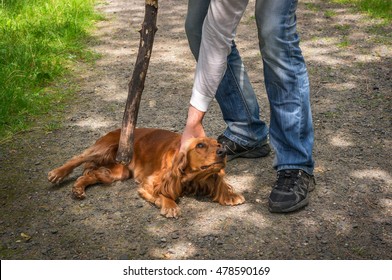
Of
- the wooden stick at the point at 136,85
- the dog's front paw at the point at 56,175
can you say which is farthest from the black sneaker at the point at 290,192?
the dog's front paw at the point at 56,175

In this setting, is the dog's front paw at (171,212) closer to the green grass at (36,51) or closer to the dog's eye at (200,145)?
the dog's eye at (200,145)

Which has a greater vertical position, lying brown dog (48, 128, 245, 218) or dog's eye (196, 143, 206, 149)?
dog's eye (196, 143, 206, 149)

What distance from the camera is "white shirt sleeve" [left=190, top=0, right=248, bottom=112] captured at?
3.46 m

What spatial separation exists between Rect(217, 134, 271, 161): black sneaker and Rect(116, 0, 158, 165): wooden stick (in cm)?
73

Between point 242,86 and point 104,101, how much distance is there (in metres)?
1.88

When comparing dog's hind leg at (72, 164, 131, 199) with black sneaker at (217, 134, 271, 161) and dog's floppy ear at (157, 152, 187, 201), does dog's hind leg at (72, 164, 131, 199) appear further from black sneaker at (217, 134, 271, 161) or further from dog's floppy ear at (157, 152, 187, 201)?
black sneaker at (217, 134, 271, 161)

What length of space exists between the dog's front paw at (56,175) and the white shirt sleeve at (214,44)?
1079mm

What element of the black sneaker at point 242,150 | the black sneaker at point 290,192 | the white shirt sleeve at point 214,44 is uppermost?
the white shirt sleeve at point 214,44

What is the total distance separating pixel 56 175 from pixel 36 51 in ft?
9.12

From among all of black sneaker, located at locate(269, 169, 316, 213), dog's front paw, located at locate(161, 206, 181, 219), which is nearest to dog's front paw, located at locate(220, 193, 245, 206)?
black sneaker, located at locate(269, 169, 316, 213)

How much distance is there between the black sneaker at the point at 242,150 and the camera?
14.9ft

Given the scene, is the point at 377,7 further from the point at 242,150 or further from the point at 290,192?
the point at 290,192

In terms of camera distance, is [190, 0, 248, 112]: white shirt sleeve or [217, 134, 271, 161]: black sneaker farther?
[217, 134, 271, 161]: black sneaker

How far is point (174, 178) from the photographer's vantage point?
388 cm
